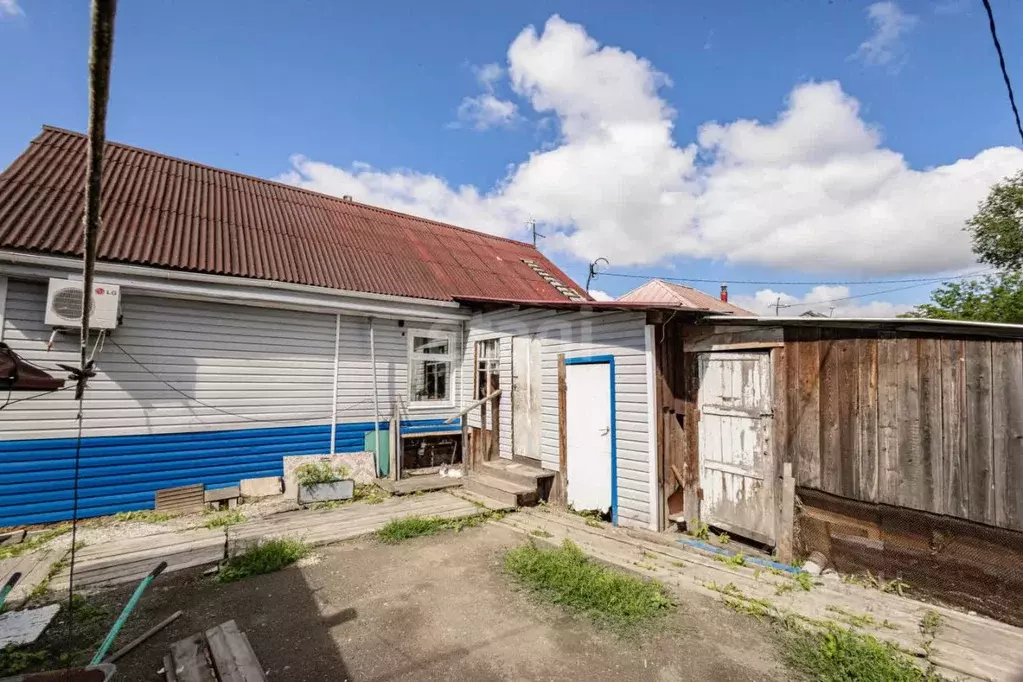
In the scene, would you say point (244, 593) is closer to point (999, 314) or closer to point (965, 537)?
point (965, 537)

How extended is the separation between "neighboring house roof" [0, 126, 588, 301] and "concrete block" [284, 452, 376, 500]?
3.27m

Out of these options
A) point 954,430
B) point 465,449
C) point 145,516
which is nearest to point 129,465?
point 145,516

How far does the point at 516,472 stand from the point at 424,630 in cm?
423

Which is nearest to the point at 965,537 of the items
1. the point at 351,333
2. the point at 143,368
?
the point at 351,333

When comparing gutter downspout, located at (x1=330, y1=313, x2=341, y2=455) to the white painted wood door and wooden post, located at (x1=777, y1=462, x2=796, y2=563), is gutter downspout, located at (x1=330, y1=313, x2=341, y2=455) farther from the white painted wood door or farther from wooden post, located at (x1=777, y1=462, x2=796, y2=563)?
wooden post, located at (x1=777, y1=462, x2=796, y2=563)

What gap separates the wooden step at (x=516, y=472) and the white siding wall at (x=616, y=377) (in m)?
0.19

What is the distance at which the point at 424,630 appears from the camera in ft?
13.4

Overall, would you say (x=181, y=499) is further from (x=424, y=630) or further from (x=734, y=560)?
(x=734, y=560)

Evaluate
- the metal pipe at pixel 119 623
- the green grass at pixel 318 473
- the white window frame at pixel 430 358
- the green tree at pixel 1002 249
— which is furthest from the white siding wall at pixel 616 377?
the green tree at pixel 1002 249

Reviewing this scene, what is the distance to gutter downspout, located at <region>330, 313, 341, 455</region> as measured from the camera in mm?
9125

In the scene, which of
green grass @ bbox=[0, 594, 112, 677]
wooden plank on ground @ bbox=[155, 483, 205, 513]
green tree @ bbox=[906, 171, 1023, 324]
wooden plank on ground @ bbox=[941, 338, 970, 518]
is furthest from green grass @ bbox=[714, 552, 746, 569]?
green tree @ bbox=[906, 171, 1023, 324]

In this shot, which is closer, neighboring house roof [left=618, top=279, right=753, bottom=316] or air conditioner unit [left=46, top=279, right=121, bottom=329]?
air conditioner unit [left=46, top=279, right=121, bottom=329]

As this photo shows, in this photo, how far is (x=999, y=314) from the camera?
816 inches

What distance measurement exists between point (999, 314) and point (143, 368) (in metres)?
30.9
